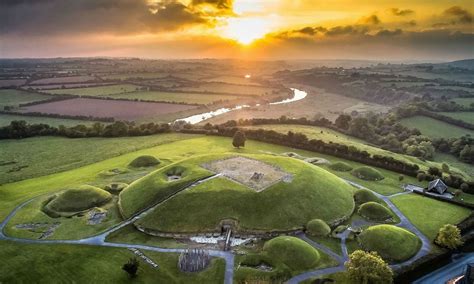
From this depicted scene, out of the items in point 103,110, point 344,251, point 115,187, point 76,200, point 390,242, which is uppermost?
point 103,110

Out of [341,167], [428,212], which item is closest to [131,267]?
[428,212]

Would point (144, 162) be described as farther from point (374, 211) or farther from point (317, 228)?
point (374, 211)

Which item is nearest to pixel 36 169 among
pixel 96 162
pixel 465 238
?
pixel 96 162

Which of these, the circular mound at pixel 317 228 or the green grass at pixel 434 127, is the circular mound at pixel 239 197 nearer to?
the circular mound at pixel 317 228

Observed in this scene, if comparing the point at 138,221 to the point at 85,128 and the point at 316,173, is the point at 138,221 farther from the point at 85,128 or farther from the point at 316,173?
the point at 85,128

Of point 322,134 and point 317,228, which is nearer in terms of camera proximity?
point 317,228
